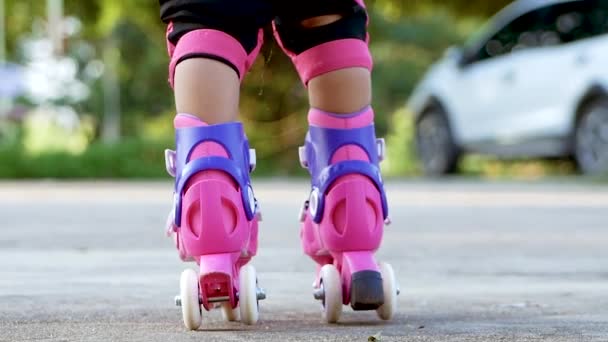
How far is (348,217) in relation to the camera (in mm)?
2537

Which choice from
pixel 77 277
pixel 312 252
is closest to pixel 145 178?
pixel 77 277

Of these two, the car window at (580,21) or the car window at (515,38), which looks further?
the car window at (515,38)

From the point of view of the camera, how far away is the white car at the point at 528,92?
36.3ft

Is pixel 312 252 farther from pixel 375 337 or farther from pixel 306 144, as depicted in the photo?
pixel 375 337

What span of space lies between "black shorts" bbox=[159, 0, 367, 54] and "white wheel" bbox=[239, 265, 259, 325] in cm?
41

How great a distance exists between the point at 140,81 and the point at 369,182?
32.6 metres

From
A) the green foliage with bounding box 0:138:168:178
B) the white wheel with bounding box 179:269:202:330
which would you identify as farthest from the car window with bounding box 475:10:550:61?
the white wheel with bounding box 179:269:202:330

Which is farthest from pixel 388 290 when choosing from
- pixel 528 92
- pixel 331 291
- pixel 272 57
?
pixel 272 57

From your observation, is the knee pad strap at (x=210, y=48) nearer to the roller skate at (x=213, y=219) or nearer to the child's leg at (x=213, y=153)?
the child's leg at (x=213, y=153)

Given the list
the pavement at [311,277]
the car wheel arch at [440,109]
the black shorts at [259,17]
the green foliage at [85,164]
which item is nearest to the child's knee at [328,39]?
the black shorts at [259,17]

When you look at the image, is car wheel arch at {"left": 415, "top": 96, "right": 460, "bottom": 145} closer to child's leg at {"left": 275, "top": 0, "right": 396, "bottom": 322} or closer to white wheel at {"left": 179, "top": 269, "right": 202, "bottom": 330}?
child's leg at {"left": 275, "top": 0, "right": 396, "bottom": 322}

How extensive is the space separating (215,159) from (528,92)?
9.56 metres

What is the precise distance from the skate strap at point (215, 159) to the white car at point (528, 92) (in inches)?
339

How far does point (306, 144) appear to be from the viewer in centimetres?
270
